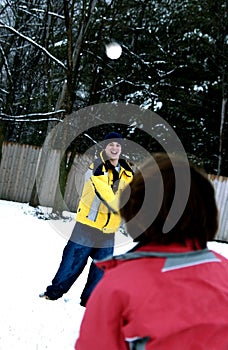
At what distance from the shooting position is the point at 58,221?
10.9m

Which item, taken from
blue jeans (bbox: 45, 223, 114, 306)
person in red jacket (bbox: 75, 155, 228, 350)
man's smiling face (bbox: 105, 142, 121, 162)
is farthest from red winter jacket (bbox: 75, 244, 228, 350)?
blue jeans (bbox: 45, 223, 114, 306)

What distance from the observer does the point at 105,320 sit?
1.37m

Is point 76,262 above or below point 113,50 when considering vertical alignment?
below

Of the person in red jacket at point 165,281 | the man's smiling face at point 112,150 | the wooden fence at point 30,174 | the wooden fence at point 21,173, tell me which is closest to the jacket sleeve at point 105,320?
the person in red jacket at point 165,281

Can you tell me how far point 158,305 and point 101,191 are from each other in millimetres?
2784

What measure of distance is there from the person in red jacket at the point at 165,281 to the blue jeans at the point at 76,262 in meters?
2.95

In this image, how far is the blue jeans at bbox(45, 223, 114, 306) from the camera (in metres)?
4.43

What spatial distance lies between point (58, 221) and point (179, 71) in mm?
9292

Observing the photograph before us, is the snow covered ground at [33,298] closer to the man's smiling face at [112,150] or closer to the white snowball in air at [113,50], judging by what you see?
the man's smiling face at [112,150]

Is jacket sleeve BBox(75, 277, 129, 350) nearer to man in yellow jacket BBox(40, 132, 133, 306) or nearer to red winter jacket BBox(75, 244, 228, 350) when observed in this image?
red winter jacket BBox(75, 244, 228, 350)

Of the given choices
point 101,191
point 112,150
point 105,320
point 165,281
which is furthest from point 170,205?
point 112,150

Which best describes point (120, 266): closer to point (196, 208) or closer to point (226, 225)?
point (196, 208)

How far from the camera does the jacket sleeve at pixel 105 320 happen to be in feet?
4.46

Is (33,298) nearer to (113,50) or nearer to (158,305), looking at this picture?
(158,305)
